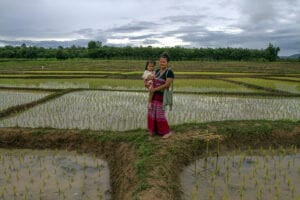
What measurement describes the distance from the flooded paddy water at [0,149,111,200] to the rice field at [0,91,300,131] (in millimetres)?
1532

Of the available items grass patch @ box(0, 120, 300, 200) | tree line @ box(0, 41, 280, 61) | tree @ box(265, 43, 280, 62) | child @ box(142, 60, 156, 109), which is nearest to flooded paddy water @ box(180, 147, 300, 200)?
grass patch @ box(0, 120, 300, 200)

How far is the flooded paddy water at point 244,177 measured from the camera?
408 centimetres

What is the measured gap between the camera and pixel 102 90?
12898 mm

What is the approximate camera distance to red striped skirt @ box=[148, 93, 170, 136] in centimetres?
547

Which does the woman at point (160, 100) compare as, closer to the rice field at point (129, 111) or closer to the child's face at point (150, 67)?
the child's face at point (150, 67)

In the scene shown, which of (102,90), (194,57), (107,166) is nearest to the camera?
(107,166)

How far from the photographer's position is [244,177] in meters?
4.61

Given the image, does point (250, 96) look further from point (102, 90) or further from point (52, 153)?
point (52, 153)

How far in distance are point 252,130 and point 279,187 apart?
2.17m

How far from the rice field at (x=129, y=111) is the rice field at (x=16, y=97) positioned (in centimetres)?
94

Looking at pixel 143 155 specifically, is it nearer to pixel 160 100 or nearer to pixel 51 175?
pixel 160 100

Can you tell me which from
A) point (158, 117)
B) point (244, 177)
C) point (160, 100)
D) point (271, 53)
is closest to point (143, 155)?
point (158, 117)

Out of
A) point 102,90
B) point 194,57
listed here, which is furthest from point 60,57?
point 102,90

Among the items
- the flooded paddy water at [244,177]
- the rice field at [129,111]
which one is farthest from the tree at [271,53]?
the flooded paddy water at [244,177]
